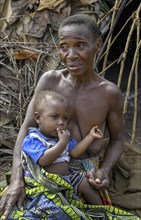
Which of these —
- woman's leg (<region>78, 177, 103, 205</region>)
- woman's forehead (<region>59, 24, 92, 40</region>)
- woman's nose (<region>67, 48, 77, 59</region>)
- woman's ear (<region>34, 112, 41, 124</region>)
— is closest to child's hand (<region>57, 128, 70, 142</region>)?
woman's ear (<region>34, 112, 41, 124</region>)

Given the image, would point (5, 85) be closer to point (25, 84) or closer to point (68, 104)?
point (25, 84)

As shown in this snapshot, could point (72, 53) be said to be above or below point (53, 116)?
above

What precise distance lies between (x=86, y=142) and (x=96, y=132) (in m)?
0.07

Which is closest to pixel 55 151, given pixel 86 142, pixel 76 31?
pixel 86 142

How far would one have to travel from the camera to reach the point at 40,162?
8.80 ft

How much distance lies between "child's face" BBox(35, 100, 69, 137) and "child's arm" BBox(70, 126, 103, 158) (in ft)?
0.45

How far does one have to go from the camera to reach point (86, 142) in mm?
2797

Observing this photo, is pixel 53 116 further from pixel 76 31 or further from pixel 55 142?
pixel 76 31

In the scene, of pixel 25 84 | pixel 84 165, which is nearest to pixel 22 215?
pixel 84 165

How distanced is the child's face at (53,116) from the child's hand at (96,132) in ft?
0.49

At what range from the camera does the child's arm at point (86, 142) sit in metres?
2.79

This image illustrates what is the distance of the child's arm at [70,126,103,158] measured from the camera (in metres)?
2.79

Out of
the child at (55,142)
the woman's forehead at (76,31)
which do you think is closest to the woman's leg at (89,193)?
the child at (55,142)

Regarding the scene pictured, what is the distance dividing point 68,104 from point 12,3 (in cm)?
175
